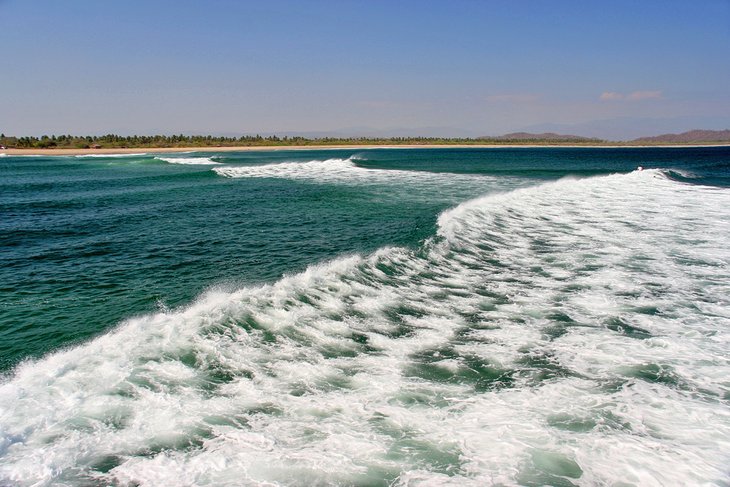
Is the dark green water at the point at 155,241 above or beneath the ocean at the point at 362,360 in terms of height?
above

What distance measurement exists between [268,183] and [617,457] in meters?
37.9

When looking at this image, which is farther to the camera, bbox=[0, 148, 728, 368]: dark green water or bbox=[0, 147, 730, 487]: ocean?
bbox=[0, 148, 728, 368]: dark green water

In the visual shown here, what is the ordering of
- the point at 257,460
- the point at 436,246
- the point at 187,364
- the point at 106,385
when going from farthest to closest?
the point at 436,246, the point at 187,364, the point at 106,385, the point at 257,460

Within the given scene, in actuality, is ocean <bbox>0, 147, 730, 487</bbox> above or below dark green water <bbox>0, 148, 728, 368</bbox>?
below

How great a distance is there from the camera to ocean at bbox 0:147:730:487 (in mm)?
5395

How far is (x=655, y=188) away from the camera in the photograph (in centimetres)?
3794

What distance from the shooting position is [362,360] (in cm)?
789

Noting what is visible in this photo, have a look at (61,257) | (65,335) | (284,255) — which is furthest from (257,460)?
(61,257)

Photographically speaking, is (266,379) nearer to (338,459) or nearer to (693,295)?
(338,459)

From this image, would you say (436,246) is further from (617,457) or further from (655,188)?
(655,188)

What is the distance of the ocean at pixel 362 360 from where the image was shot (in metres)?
5.39

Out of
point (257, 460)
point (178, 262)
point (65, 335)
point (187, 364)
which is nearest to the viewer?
point (257, 460)

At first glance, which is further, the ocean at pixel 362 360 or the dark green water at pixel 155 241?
the dark green water at pixel 155 241

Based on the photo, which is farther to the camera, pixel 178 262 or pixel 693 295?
pixel 178 262
